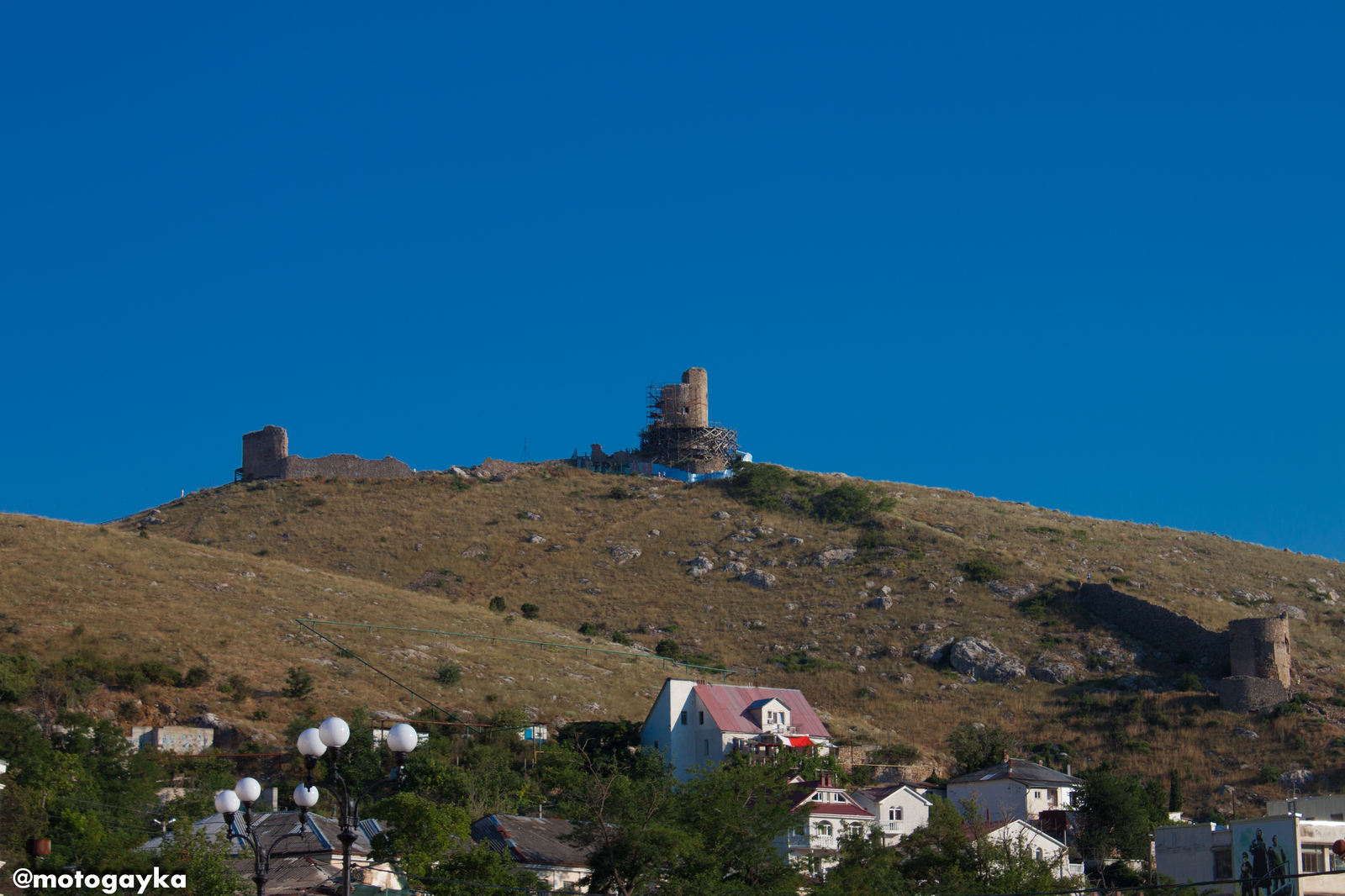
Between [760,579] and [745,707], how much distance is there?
2404 cm

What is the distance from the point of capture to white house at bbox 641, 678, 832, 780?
49188 mm

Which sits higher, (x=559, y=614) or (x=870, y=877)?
(x=559, y=614)

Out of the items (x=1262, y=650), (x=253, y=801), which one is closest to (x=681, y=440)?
(x=1262, y=650)

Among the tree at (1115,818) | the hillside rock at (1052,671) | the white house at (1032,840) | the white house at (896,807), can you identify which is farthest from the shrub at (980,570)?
the white house at (1032,840)

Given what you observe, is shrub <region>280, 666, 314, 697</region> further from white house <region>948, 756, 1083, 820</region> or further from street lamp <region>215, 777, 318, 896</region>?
street lamp <region>215, 777, 318, 896</region>

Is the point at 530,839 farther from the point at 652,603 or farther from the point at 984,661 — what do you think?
the point at 652,603

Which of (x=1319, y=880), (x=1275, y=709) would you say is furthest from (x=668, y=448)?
(x=1319, y=880)

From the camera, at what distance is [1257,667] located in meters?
58.6

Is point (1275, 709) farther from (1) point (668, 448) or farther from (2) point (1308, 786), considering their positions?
(1) point (668, 448)

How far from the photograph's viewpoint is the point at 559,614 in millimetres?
71312

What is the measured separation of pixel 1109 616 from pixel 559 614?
1095 inches

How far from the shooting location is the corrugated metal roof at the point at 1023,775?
1845 inches

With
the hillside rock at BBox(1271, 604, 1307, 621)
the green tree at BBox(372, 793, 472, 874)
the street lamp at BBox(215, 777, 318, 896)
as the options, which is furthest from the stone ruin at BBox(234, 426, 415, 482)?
the street lamp at BBox(215, 777, 318, 896)

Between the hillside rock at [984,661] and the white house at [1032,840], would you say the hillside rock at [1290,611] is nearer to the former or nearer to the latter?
the hillside rock at [984,661]
